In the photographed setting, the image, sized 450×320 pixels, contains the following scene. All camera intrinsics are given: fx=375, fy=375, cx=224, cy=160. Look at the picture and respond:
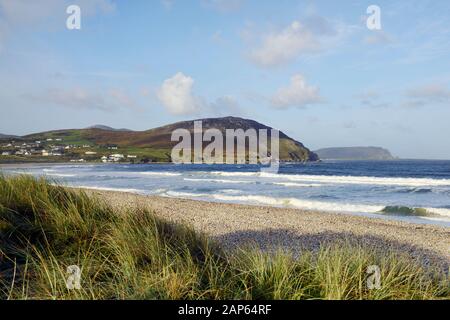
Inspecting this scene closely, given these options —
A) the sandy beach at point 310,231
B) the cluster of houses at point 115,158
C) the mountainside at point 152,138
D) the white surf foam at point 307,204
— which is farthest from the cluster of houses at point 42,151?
the sandy beach at point 310,231

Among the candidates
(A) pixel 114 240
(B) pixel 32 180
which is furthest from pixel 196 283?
(B) pixel 32 180

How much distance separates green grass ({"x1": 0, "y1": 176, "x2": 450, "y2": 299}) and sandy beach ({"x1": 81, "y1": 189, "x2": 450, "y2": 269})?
3.18 metres

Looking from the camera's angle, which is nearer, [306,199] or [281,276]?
[281,276]

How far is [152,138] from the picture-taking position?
13162cm

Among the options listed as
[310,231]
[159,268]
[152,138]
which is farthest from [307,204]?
[152,138]

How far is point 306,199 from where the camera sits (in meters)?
23.3

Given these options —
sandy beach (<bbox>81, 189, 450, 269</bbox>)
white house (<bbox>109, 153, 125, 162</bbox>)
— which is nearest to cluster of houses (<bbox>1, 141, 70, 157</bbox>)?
white house (<bbox>109, 153, 125, 162</bbox>)

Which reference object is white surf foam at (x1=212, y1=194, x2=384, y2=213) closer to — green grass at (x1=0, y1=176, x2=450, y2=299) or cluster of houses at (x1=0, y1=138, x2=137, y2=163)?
green grass at (x1=0, y1=176, x2=450, y2=299)

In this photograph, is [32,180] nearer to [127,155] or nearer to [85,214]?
[85,214]

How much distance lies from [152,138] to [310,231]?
406 ft

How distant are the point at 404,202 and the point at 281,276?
70.2ft

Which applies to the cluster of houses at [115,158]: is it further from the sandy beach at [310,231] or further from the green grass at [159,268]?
the green grass at [159,268]

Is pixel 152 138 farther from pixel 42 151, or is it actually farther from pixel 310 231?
pixel 310 231

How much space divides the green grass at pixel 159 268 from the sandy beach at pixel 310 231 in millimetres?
3176
